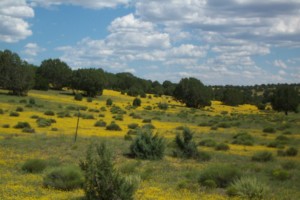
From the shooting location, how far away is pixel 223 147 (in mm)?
29828

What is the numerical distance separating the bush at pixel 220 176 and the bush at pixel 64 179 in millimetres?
4787

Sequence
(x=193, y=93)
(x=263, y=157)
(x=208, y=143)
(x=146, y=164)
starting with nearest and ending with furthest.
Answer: (x=146, y=164), (x=263, y=157), (x=208, y=143), (x=193, y=93)

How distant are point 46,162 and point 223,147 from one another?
14.5 m

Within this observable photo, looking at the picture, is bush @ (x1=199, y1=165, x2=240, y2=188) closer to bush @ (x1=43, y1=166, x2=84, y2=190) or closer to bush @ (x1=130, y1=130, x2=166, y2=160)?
bush @ (x1=43, y1=166, x2=84, y2=190)

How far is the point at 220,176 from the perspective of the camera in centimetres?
1694

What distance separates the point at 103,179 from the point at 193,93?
79.9 meters

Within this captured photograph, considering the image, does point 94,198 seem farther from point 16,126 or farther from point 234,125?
point 234,125

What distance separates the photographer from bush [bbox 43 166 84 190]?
15.2m

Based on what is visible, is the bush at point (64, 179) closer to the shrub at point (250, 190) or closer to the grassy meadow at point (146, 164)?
the grassy meadow at point (146, 164)

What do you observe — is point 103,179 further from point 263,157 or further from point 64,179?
point 263,157

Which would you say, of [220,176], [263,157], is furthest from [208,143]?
[220,176]

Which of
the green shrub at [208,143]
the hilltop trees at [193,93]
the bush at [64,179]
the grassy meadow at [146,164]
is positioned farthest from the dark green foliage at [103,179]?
the hilltop trees at [193,93]

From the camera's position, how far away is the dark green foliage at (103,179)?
12.0m

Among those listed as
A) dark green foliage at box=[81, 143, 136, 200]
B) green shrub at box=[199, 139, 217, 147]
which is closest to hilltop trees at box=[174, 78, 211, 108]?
green shrub at box=[199, 139, 217, 147]
